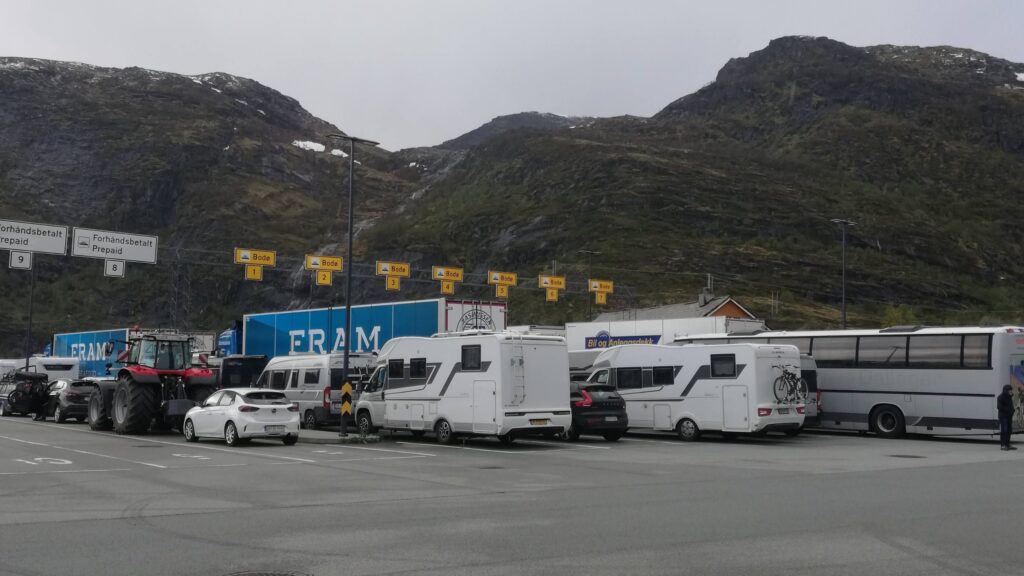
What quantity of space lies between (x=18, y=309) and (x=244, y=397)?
87.0m

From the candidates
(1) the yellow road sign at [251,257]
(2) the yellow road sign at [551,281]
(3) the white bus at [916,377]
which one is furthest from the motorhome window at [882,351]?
(1) the yellow road sign at [251,257]

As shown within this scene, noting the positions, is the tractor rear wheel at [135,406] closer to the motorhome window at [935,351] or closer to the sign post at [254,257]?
the sign post at [254,257]

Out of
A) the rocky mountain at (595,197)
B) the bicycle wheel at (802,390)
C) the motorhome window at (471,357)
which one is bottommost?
the bicycle wheel at (802,390)

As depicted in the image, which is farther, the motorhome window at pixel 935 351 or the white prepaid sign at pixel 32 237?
the white prepaid sign at pixel 32 237

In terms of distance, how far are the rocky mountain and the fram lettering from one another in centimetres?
2878

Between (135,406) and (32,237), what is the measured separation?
14.5 metres

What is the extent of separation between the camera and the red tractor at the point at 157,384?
26125mm

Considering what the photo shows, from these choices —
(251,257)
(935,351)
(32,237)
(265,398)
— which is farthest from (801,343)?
(32,237)

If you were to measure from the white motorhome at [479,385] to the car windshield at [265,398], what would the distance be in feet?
9.83

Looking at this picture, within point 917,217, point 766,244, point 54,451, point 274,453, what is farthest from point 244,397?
point 917,217

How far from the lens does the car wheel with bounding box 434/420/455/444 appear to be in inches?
923

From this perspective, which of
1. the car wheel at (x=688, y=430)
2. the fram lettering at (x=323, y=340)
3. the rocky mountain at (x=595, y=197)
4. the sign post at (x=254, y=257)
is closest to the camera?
the car wheel at (x=688, y=430)

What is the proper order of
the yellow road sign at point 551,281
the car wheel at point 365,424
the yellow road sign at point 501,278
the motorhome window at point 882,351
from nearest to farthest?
the car wheel at point 365,424 < the motorhome window at point 882,351 < the yellow road sign at point 501,278 < the yellow road sign at point 551,281

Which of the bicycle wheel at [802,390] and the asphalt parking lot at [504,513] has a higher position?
the bicycle wheel at [802,390]
